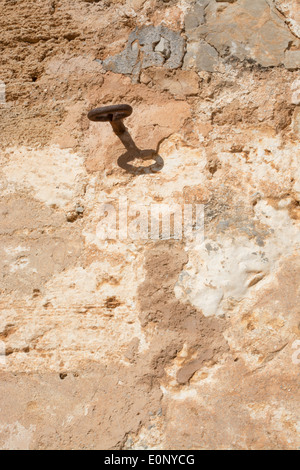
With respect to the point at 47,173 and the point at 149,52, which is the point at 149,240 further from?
the point at 149,52

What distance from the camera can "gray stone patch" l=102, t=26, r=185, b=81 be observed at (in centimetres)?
164

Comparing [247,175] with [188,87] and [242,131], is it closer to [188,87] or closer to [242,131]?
[242,131]

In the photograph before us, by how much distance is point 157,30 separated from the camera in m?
1.66

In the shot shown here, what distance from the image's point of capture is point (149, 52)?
1.65 m

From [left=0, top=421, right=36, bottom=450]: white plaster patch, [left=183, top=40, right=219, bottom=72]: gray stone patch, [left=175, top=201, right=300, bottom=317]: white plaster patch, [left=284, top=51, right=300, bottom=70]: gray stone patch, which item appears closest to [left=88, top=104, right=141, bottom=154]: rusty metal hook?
[left=183, top=40, right=219, bottom=72]: gray stone patch

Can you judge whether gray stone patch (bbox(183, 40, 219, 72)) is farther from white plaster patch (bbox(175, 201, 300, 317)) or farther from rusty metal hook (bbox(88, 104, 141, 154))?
white plaster patch (bbox(175, 201, 300, 317))

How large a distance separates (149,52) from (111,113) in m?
0.38

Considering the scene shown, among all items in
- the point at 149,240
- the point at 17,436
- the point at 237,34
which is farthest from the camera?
the point at 237,34

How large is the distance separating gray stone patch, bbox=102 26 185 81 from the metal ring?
27 cm

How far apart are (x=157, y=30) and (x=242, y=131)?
533 millimetres

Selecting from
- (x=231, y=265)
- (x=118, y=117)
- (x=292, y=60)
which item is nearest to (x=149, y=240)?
(x=231, y=265)

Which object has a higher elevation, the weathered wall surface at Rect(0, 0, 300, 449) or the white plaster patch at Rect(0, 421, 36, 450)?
the weathered wall surface at Rect(0, 0, 300, 449)
